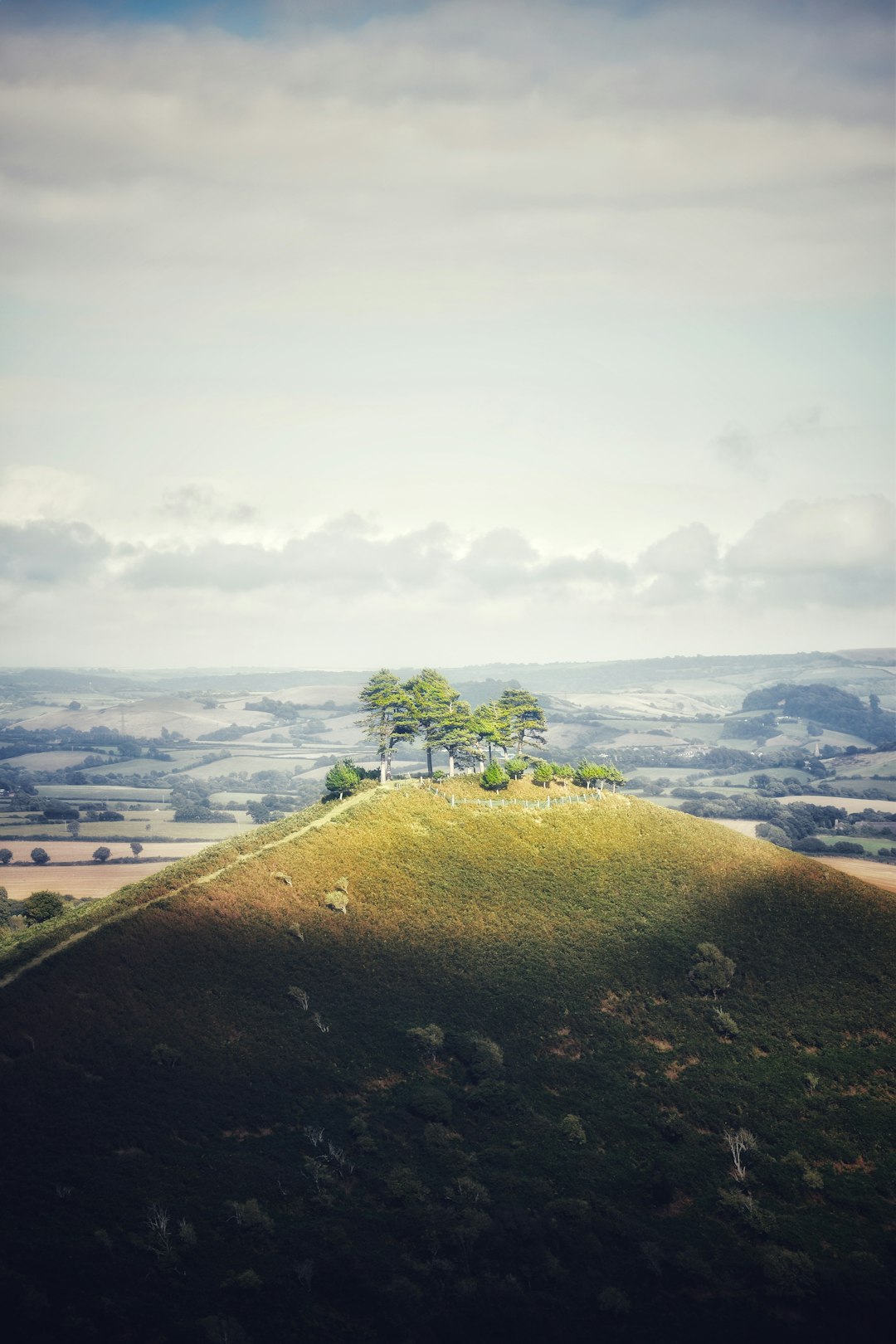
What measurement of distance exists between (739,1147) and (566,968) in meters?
21.5

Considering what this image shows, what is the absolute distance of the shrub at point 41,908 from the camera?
78750 millimetres

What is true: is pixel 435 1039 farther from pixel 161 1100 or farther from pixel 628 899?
pixel 628 899

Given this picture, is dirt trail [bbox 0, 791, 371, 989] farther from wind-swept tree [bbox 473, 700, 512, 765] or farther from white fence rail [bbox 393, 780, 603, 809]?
wind-swept tree [bbox 473, 700, 512, 765]

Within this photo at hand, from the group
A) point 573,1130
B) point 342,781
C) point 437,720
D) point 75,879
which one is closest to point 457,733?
point 437,720

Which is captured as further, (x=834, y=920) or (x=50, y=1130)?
(x=834, y=920)

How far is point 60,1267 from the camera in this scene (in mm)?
38062

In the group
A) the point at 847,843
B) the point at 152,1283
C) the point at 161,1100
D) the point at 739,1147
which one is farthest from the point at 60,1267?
the point at 847,843

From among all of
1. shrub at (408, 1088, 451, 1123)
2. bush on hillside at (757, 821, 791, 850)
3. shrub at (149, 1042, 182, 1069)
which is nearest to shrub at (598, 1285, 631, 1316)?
shrub at (408, 1088, 451, 1123)

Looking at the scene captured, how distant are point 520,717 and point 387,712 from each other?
65.5 feet

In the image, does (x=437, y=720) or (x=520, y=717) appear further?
(x=520, y=717)

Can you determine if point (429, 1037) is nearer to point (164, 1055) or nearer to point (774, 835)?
point (164, 1055)

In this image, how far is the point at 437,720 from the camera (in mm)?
103125

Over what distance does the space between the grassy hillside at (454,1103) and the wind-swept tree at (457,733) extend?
16322 millimetres

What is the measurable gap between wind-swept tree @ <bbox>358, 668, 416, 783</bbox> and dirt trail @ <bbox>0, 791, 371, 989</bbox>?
25.4ft
